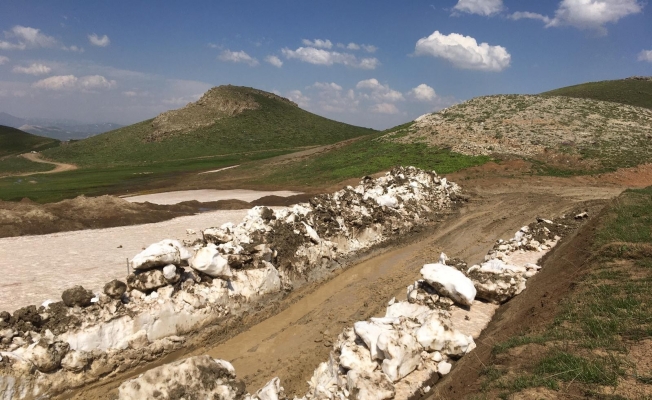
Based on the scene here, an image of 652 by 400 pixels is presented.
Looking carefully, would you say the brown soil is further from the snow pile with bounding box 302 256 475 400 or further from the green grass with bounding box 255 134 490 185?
the green grass with bounding box 255 134 490 185

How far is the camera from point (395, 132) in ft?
160

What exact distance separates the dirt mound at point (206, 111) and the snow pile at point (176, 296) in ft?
245

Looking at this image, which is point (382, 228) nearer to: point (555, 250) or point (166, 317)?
point (555, 250)

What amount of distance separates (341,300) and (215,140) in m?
73.5

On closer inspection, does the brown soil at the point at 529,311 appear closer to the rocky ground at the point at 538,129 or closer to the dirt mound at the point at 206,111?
the rocky ground at the point at 538,129

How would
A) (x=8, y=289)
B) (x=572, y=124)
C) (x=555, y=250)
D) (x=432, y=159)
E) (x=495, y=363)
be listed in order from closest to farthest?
1. (x=495, y=363)
2. (x=8, y=289)
3. (x=555, y=250)
4. (x=432, y=159)
5. (x=572, y=124)

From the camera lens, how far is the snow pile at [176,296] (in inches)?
340

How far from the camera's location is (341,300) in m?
12.8

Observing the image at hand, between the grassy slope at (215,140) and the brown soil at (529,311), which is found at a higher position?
the grassy slope at (215,140)

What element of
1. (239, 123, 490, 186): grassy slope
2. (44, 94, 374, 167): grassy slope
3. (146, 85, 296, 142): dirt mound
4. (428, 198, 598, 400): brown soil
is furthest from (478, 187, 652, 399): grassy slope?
(146, 85, 296, 142): dirt mound

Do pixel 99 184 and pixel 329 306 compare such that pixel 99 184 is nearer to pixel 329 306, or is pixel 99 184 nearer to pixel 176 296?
pixel 176 296

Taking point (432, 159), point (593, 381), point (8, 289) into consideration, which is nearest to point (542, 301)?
point (593, 381)

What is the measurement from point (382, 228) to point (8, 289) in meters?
14.3

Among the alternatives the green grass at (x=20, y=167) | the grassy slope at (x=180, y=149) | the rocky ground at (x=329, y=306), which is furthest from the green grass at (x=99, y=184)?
the rocky ground at (x=329, y=306)
